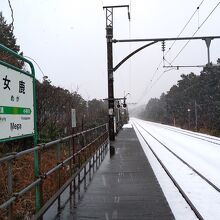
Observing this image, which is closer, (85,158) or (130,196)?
(130,196)

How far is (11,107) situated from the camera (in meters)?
5.56

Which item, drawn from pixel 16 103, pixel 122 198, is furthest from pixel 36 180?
pixel 122 198

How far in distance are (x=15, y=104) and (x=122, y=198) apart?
3679 millimetres

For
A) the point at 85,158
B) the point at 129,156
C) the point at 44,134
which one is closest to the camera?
the point at 85,158

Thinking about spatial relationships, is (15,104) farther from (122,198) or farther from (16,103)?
(122,198)

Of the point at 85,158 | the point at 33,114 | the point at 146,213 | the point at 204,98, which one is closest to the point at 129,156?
the point at 85,158

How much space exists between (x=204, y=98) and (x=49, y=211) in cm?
6728

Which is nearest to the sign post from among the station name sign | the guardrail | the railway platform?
the station name sign

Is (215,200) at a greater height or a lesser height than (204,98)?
lesser

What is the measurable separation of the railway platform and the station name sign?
1.73 meters

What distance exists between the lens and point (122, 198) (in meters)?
8.65

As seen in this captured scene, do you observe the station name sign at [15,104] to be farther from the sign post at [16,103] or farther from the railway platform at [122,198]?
the railway platform at [122,198]

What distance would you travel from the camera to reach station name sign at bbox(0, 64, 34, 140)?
525 cm

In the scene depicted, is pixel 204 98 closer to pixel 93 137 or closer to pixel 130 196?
pixel 93 137
